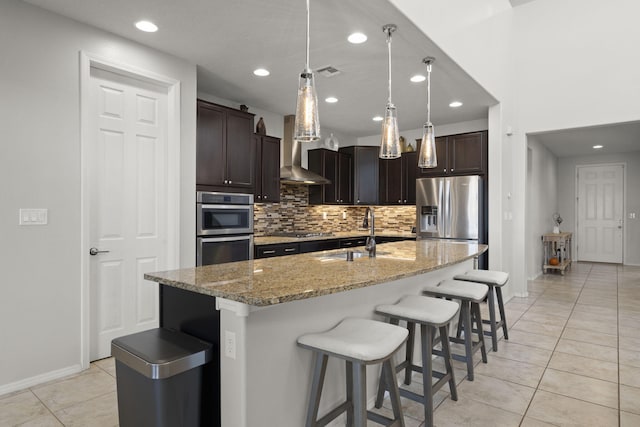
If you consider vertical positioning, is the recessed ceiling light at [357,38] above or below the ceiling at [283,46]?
below

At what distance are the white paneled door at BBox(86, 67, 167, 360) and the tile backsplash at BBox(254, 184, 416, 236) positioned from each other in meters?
2.04

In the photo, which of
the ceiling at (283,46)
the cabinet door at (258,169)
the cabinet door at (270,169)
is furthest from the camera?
the cabinet door at (270,169)

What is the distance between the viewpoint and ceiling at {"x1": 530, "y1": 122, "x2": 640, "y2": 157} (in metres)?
6.16

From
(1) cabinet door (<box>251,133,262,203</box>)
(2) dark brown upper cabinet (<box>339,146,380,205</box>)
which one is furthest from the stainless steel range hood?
(2) dark brown upper cabinet (<box>339,146,380,205</box>)

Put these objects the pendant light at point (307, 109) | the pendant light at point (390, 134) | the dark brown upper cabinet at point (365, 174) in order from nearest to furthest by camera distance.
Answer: the pendant light at point (307, 109)
the pendant light at point (390, 134)
the dark brown upper cabinet at point (365, 174)

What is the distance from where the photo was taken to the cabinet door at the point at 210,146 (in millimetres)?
3736

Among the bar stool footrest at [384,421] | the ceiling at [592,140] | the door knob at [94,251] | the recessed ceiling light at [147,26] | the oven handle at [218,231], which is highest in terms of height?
the recessed ceiling light at [147,26]

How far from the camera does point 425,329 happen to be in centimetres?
213

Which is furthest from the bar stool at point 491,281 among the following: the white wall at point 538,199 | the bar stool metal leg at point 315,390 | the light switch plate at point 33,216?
the white wall at point 538,199

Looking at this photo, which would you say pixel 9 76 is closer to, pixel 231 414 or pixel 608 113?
pixel 231 414

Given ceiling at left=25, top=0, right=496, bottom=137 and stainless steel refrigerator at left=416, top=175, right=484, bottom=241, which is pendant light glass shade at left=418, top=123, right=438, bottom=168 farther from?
stainless steel refrigerator at left=416, top=175, right=484, bottom=241

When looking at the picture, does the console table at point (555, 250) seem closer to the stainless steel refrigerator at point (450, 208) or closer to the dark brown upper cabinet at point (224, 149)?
the stainless steel refrigerator at point (450, 208)

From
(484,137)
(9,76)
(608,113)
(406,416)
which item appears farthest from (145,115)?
(608,113)

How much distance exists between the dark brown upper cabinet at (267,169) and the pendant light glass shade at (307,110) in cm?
262
